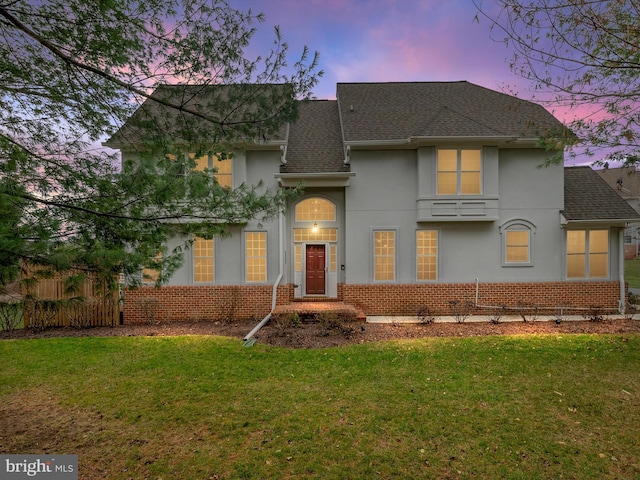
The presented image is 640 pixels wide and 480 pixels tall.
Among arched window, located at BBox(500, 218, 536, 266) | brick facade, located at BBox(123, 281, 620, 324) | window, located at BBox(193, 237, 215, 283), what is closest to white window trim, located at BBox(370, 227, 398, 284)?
brick facade, located at BBox(123, 281, 620, 324)

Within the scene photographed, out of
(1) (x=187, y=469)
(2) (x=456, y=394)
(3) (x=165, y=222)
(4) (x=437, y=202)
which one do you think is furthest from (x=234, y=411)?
(4) (x=437, y=202)

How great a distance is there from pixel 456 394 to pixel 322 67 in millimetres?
5387

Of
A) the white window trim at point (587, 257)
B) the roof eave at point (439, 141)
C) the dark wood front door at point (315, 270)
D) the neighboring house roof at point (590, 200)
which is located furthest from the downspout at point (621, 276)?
the dark wood front door at point (315, 270)

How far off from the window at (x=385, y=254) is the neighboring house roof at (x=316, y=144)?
2729mm

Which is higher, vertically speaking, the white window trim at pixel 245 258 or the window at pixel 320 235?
the window at pixel 320 235

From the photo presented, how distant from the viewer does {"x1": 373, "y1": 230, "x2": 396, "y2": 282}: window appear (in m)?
11.5

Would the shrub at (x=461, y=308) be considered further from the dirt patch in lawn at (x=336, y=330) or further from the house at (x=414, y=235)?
the dirt patch in lawn at (x=336, y=330)

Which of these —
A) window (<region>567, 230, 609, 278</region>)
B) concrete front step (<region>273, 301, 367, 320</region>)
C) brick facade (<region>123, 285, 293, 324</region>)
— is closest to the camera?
concrete front step (<region>273, 301, 367, 320</region>)

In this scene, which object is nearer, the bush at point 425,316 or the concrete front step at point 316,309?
the concrete front step at point 316,309

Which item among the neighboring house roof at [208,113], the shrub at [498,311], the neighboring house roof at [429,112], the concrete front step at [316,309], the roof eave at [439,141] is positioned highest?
the neighboring house roof at [429,112]

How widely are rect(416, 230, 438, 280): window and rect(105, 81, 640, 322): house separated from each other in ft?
0.12

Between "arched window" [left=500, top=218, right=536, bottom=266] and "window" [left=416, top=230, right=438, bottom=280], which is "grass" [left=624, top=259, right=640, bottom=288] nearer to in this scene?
"arched window" [left=500, top=218, right=536, bottom=266]

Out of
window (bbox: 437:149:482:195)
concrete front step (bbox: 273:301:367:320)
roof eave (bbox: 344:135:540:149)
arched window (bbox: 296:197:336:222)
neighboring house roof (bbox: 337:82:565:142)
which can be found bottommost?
concrete front step (bbox: 273:301:367:320)

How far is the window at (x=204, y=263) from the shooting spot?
36.9 feet
